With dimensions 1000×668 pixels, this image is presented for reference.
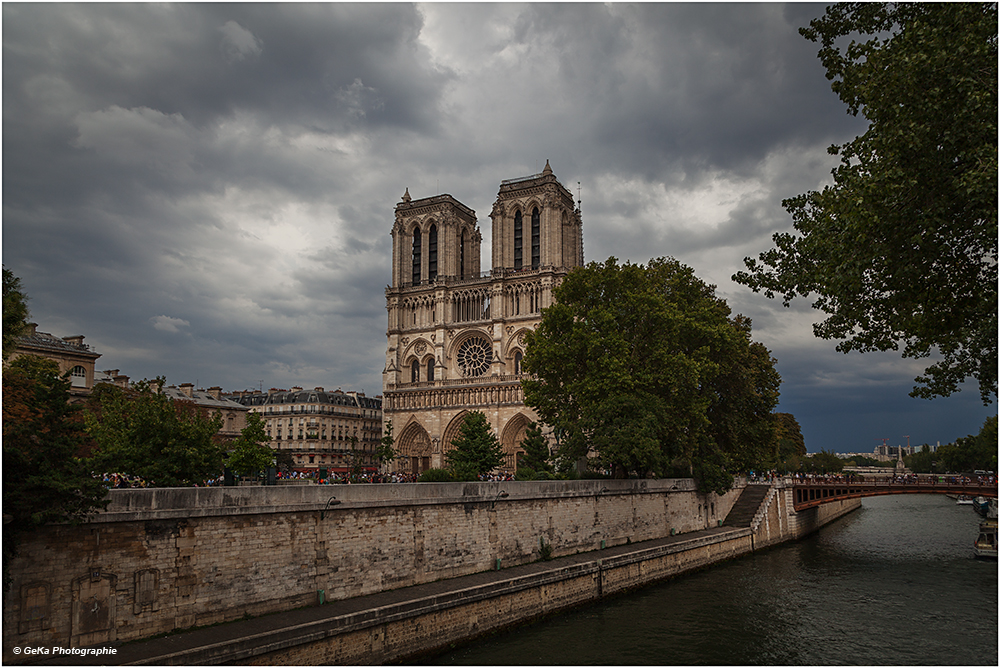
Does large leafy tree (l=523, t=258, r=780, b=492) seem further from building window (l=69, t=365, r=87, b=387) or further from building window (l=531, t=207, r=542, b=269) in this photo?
building window (l=531, t=207, r=542, b=269)

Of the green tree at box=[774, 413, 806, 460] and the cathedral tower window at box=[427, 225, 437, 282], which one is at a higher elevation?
the cathedral tower window at box=[427, 225, 437, 282]

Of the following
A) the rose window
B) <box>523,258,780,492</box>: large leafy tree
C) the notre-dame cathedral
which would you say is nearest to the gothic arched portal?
the notre-dame cathedral

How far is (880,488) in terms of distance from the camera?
126 feet

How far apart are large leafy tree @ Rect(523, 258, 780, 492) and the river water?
5.53 m

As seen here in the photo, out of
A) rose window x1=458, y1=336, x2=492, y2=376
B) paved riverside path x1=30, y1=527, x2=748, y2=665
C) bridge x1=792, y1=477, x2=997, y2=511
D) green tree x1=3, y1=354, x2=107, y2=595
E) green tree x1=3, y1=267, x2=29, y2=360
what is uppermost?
rose window x1=458, y1=336, x2=492, y2=376

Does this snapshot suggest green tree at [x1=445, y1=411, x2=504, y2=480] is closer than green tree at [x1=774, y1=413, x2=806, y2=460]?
Yes

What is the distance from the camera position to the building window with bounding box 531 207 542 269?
6300 centimetres

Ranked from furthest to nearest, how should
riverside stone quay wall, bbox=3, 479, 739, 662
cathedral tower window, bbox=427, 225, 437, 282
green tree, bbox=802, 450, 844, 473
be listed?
green tree, bbox=802, 450, 844, 473
cathedral tower window, bbox=427, 225, 437, 282
riverside stone quay wall, bbox=3, 479, 739, 662

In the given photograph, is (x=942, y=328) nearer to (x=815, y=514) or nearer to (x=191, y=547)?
(x=191, y=547)

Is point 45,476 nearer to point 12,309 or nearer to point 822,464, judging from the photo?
point 12,309

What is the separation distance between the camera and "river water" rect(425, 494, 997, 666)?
52.6ft

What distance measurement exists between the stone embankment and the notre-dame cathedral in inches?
1469

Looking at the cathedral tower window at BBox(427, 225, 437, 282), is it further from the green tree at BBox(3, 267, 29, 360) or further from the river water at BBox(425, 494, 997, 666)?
the green tree at BBox(3, 267, 29, 360)

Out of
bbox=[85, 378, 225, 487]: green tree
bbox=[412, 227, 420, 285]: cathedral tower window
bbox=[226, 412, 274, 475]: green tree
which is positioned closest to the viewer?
bbox=[85, 378, 225, 487]: green tree
